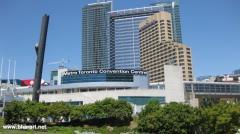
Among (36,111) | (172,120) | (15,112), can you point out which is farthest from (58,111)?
(172,120)

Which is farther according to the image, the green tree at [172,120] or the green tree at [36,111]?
the green tree at [36,111]

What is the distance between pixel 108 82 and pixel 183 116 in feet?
255

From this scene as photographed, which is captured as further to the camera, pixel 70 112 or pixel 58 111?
pixel 70 112

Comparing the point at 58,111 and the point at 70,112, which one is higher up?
the point at 58,111

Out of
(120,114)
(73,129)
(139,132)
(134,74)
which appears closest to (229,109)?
(139,132)

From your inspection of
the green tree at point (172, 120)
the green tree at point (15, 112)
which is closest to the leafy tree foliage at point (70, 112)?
the green tree at point (15, 112)

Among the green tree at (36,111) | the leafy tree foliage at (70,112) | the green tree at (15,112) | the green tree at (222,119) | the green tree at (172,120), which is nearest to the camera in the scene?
the green tree at (222,119)

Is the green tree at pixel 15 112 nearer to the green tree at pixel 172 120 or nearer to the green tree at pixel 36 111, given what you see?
the green tree at pixel 36 111

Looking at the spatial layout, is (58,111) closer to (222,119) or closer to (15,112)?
(15,112)

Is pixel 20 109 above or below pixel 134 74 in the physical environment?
below

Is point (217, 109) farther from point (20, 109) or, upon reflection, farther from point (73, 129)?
point (20, 109)

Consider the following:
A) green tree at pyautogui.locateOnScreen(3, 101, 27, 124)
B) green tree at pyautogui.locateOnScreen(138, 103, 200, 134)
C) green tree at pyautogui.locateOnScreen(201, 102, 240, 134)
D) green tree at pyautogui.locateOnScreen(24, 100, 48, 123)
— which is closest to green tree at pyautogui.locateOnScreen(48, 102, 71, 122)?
green tree at pyautogui.locateOnScreen(24, 100, 48, 123)

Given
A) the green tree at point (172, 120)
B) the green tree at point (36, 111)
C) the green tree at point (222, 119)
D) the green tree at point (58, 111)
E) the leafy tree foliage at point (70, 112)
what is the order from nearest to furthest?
the green tree at point (222, 119), the green tree at point (172, 120), the green tree at point (36, 111), the leafy tree foliage at point (70, 112), the green tree at point (58, 111)

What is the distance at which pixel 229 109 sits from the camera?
9062 cm
